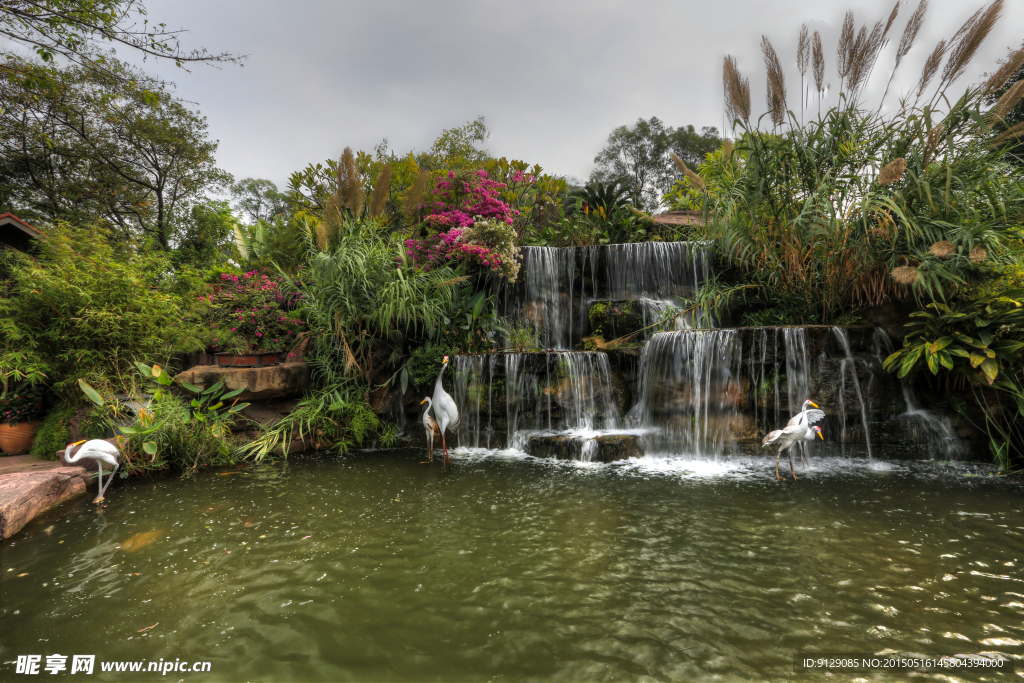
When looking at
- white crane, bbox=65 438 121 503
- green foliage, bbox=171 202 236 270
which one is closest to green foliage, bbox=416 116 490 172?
green foliage, bbox=171 202 236 270

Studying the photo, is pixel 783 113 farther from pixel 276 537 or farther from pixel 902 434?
pixel 276 537

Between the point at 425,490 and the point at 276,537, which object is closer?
the point at 276,537

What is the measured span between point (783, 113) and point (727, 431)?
3.85 m

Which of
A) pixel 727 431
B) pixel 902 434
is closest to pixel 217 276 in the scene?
pixel 727 431

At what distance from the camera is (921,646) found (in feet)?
5.49

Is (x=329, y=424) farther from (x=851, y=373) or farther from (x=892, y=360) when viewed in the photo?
(x=892, y=360)

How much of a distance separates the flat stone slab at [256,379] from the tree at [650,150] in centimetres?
2773

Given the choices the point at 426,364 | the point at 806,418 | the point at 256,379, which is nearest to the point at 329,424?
the point at 256,379

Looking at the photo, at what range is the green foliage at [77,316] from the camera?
480cm

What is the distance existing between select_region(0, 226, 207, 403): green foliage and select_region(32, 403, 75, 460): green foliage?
20 centimetres

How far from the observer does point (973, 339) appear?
3.86 metres

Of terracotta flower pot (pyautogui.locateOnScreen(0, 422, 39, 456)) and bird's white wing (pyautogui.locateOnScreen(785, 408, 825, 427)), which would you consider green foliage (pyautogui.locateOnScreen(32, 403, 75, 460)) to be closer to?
terracotta flower pot (pyautogui.locateOnScreen(0, 422, 39, 456))

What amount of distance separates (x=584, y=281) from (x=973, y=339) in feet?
16.8

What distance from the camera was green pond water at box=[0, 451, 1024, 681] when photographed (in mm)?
1688
